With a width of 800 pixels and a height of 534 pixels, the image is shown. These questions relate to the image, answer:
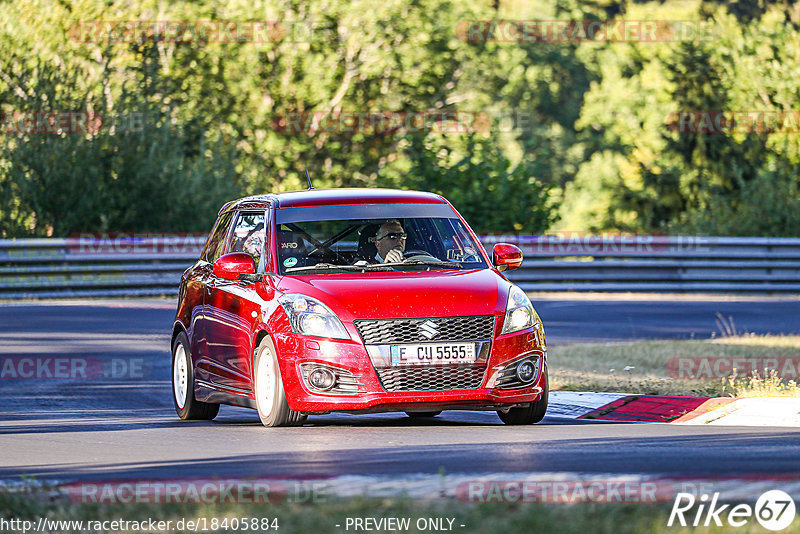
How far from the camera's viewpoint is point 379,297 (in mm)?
10508

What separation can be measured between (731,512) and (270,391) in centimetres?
482

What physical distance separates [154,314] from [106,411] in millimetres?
11344

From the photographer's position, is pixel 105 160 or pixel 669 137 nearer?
pixel 105 160

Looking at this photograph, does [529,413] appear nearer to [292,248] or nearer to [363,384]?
[363,384]

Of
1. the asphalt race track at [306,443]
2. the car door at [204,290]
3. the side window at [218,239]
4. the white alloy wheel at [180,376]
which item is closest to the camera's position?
the asphalt race track at [306,443]

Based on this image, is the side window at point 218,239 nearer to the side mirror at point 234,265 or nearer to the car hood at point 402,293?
the side mirror at point 234,265

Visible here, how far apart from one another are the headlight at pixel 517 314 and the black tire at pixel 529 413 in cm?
43

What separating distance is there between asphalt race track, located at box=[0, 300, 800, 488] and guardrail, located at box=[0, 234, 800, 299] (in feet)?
38.8

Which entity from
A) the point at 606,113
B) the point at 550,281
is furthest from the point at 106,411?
the point at 606,113

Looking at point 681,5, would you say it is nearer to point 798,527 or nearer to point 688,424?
point 688,424

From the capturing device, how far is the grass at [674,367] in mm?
13312

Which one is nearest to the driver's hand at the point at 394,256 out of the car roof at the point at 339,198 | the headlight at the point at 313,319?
the car roof at the point at 339,198

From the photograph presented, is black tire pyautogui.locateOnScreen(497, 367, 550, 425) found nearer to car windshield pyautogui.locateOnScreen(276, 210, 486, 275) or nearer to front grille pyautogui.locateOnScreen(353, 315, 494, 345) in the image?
front grille pyautogui.locateOnScreen(353, 315, 494, 345)

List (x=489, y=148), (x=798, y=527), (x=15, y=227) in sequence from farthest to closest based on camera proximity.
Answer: (x=489, y=148) → (x=15, y=227) → (x=798, y=527)
